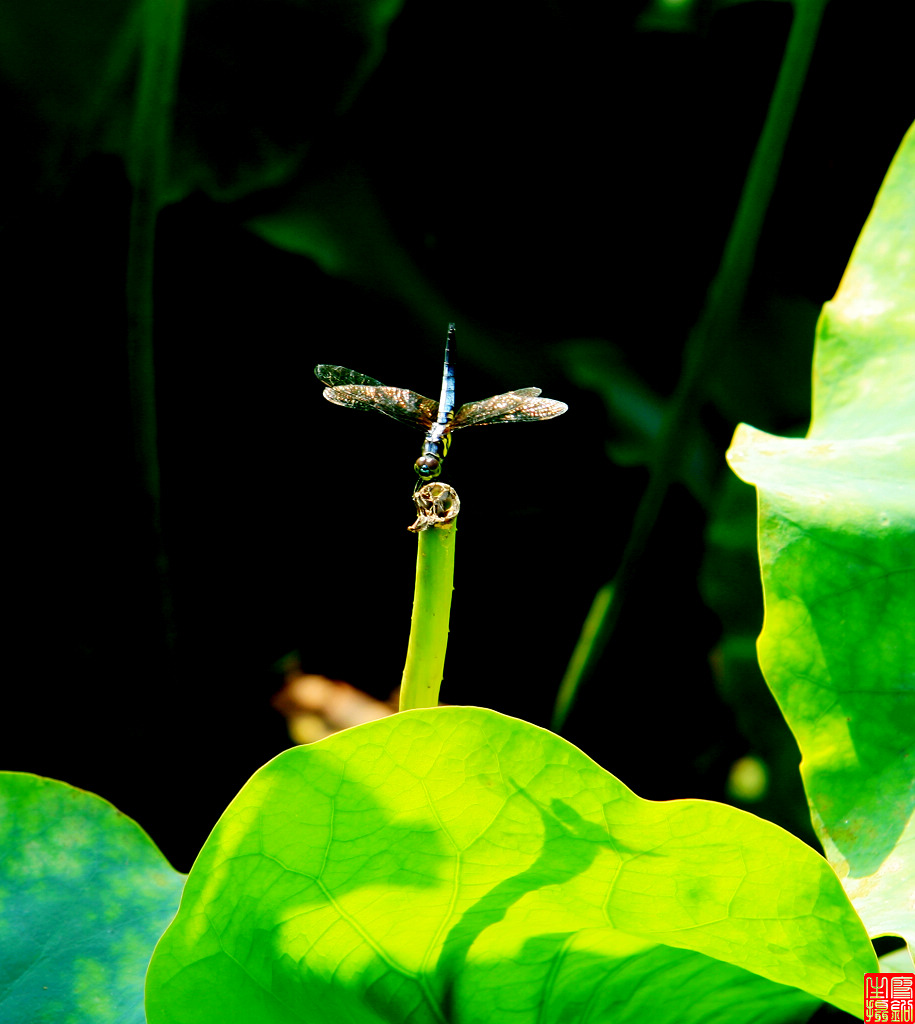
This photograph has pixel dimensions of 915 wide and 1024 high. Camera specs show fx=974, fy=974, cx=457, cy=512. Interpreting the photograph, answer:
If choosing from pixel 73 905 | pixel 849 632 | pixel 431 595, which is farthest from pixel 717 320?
pixel 73 905

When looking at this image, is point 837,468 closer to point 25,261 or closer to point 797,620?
point 797,620

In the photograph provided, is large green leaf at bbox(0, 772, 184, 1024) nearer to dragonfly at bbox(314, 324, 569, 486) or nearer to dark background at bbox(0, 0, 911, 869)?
dragonfly at bbox(314, 324, 569, 486)

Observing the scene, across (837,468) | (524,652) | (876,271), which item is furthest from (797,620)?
(524,652)

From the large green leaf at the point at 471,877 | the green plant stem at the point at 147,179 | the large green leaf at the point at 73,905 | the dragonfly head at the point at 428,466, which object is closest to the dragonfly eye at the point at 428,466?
the dragonfly head at the point at 428,466

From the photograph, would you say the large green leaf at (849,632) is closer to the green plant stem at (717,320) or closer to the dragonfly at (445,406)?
the dragonfly at (445,406)

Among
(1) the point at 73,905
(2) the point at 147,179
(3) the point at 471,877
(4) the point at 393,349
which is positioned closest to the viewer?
(3) the point at 471,877

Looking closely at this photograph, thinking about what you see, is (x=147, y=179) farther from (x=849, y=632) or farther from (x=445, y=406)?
(x=849, y=632)
